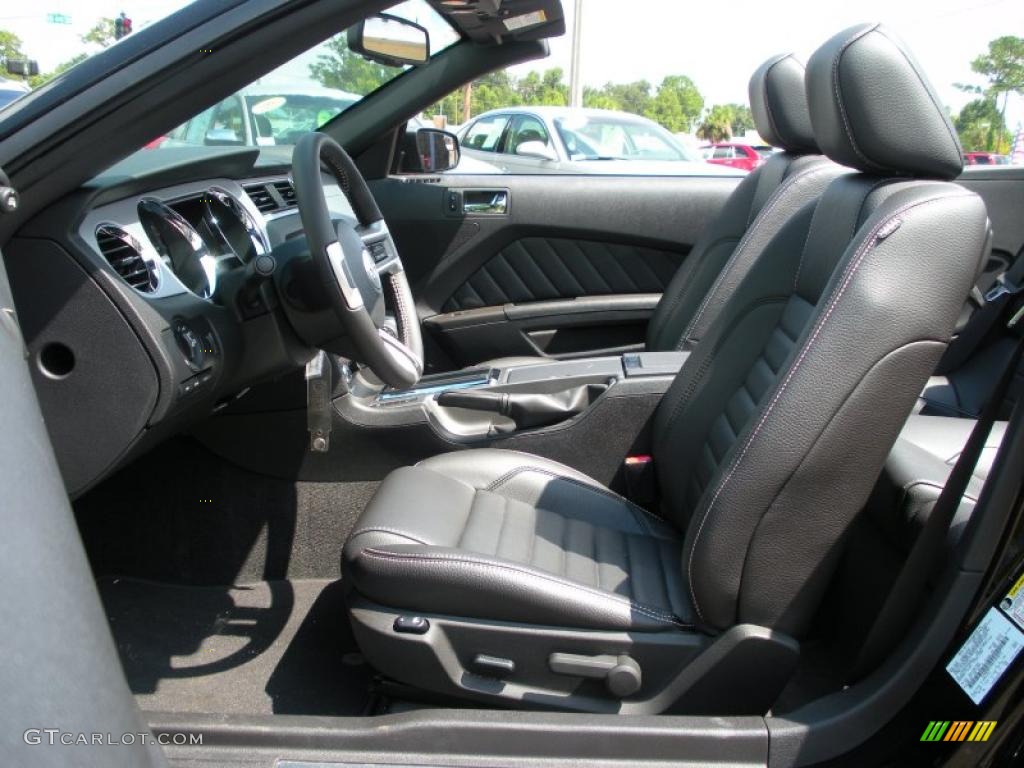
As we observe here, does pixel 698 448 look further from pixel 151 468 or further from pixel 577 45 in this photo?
pixel 577 45

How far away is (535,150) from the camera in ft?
13.1

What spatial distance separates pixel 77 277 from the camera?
134 centimetres

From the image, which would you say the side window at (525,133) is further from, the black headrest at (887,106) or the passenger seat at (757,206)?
the black headrest at (887,106)

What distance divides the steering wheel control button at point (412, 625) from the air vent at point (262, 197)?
3.19 feet

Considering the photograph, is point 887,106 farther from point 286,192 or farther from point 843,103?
point 286,192

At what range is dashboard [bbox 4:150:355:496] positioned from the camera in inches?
52.7

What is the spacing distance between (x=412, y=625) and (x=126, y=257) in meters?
0.76

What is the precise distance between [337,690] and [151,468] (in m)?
0.68

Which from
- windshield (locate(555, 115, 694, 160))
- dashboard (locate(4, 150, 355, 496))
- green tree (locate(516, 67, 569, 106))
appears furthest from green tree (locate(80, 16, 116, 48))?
windshield (locate(555, 115, 694, 160))

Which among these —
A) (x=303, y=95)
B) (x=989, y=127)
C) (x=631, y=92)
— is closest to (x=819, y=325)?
(x=303, y=95)

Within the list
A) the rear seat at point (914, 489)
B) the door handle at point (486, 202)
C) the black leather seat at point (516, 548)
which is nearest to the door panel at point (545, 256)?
the door handle at point (486, 202)

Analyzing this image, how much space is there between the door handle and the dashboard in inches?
54.4

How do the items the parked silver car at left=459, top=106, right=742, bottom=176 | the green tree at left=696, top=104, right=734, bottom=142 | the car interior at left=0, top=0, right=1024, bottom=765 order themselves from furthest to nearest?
the green tree at left=696, top=104, right=734, bottom=142, the parked silver car at left=459, top=106, right=742, bottom=176, the car interior at left=0, top=0, right=1024, bottom=765

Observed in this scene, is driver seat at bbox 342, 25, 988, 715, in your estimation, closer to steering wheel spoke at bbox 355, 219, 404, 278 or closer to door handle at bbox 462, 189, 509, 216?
steering wheel spoke at bbox 355, 219, 404, 278
